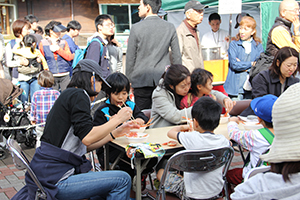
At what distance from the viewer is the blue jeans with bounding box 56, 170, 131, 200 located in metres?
2.27

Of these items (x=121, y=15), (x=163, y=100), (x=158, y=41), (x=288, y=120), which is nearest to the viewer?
(x=288, y=120)

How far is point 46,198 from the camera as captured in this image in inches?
85.9

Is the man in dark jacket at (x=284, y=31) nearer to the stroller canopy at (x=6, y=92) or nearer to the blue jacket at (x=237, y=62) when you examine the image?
the blue jacket at (x=237, y=62)

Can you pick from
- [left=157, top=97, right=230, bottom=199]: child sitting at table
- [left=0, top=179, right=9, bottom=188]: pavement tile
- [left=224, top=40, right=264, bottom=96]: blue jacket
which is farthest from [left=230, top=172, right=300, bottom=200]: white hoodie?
[left=224, top=40, right=264, bottom=96]: blue jacket

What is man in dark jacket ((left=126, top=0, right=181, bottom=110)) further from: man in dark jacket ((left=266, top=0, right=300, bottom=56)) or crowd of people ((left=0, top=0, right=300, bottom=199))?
man in dark jacket ((left=266, top=0, right=300, bottom=56))

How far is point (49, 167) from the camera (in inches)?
89.1

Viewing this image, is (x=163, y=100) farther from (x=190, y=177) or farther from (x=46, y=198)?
(x=46, y=198)

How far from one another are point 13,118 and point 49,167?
336 centimetres

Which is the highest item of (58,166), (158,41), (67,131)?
(158,41)

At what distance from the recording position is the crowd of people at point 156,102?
138cm

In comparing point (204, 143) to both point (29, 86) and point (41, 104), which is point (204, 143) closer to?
point (41, 104)

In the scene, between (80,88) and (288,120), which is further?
(80,88)

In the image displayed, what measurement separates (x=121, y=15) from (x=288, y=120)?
1357cm

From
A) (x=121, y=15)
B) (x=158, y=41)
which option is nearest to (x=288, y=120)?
(x=158, y=41)
